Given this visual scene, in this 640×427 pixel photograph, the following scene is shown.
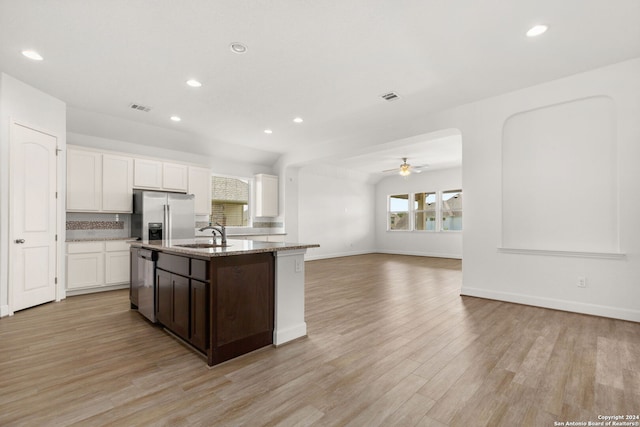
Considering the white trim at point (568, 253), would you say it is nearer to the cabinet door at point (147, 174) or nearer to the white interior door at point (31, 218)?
the cabinet door at point (147, 174)

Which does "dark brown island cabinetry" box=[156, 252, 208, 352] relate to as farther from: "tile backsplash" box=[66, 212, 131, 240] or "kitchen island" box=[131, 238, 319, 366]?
"tile backsplash" box=[66, 212, 131, 240]

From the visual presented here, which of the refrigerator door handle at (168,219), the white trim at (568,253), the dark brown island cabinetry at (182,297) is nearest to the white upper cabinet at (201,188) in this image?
the refrigerator door handle at (168,219)

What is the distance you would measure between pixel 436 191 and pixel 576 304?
6.59m

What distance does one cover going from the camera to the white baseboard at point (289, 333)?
2754 mm

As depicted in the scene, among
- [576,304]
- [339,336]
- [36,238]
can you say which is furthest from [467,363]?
[36,238]

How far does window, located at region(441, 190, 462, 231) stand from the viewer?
31.8ft

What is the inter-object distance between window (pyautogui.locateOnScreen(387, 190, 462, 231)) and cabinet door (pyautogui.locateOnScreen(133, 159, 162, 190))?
26.1ft

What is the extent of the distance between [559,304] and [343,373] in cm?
329

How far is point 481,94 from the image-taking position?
169 inches

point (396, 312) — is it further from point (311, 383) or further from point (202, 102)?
point (202, 102)

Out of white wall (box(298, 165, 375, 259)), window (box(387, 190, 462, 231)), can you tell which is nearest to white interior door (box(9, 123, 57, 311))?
white wall (box(298, 165, 375, 259))

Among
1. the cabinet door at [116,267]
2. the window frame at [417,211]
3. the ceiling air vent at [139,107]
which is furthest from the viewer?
the window frame at [417,211]

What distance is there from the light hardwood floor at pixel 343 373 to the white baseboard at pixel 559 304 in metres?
0.15

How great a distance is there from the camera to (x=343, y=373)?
2258mm
